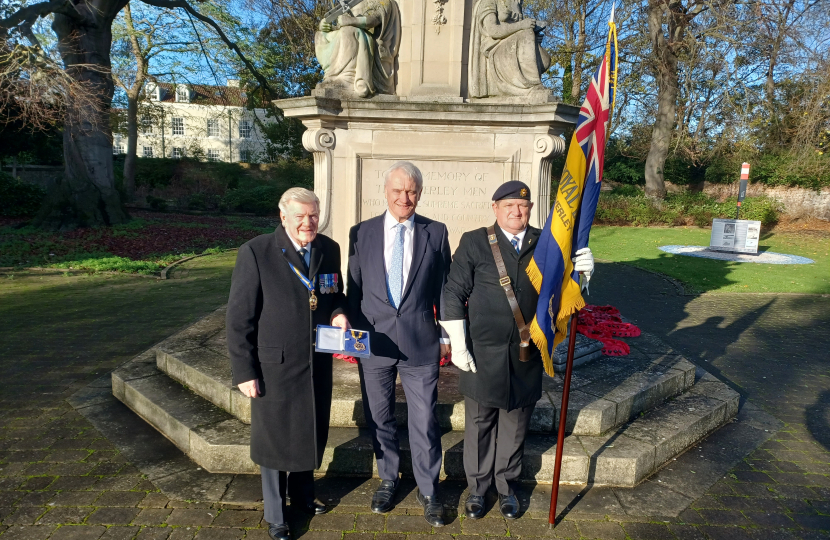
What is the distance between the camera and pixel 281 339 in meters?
3.00

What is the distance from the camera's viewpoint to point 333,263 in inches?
127

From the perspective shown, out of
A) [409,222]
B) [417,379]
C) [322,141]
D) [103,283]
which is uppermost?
[322,141]

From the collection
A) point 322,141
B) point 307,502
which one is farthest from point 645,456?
point 322,141

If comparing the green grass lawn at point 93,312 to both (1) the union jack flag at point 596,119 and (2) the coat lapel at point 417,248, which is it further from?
(1) the union jack flag at point 596,119

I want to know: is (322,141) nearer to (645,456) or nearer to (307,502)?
(307,502)

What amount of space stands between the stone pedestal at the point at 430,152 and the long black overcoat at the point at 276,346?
2.35 meters

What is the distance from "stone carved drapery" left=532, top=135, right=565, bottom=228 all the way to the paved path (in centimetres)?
237

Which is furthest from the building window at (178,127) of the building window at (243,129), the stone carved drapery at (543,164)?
the stone carved drapery at (543,164)

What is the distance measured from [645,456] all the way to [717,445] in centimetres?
97

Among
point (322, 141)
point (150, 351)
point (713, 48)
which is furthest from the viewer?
point (713, 48)

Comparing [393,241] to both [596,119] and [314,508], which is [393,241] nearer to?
[596,119]

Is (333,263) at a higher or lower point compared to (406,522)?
higher

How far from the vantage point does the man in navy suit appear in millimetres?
3242

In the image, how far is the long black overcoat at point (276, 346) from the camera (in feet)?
9.63
